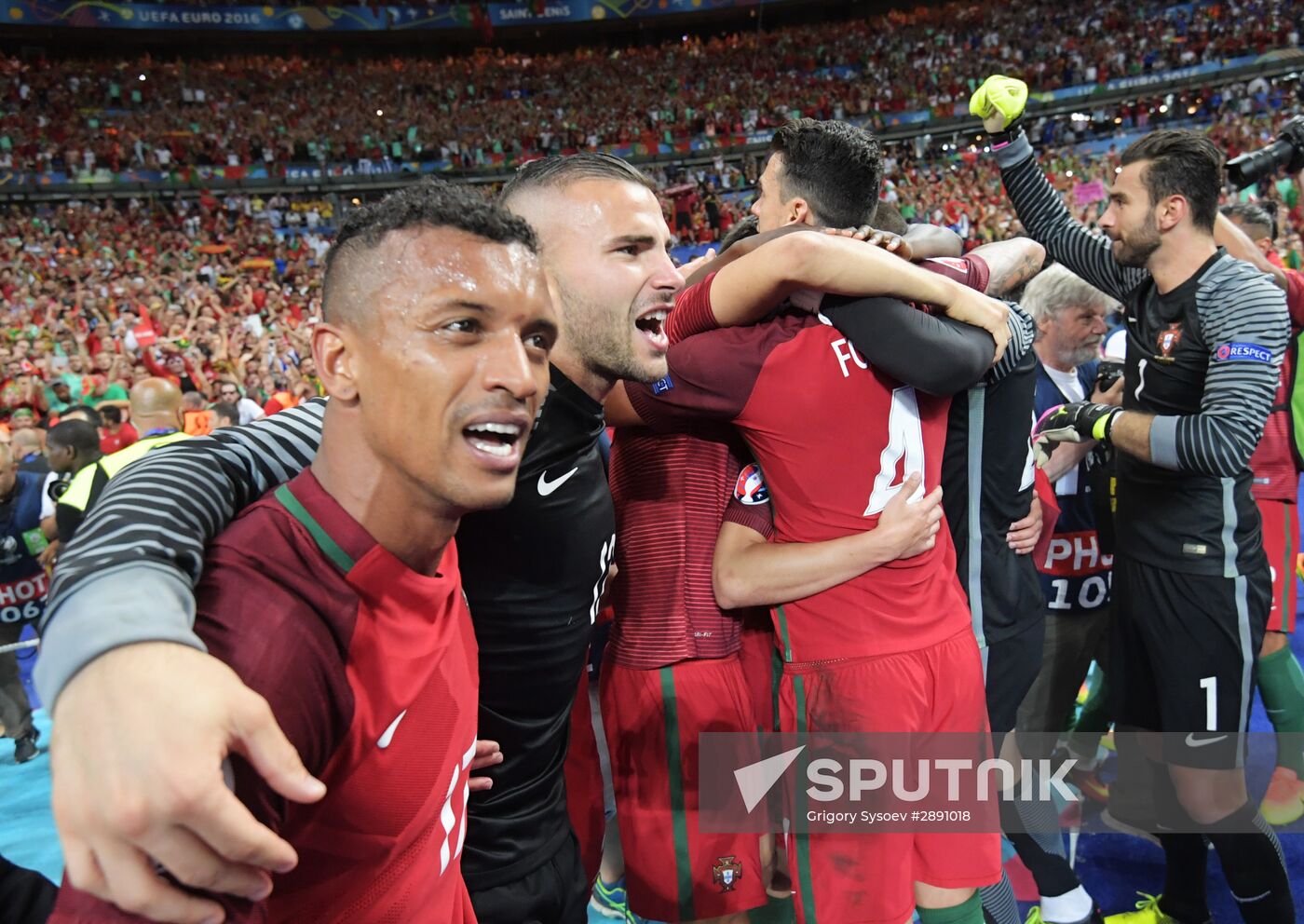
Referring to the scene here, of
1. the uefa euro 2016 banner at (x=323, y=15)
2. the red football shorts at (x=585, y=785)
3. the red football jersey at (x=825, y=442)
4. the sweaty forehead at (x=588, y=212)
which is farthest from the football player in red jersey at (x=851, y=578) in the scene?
the uefa euro 2016 banner at (x=323, y=15)

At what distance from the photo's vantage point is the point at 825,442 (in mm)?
1957

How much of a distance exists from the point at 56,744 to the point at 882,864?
1.79 meters

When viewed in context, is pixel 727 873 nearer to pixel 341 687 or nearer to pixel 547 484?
pixel 547 484

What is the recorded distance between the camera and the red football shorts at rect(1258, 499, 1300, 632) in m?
3.30

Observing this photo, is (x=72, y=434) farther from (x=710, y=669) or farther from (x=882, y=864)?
(x=882, y=864)

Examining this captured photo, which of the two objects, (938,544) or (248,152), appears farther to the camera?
(248,152)

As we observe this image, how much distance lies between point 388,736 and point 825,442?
1.22 meters

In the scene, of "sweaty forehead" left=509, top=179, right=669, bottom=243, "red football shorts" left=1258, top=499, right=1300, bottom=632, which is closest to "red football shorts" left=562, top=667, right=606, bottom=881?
"sweaty forehead" left=509, top=179, right=669, bottom=243

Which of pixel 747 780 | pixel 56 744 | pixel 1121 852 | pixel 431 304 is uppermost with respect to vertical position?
pixel 431 304

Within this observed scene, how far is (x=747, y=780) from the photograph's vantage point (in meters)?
2.17

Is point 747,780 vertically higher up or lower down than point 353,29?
lower down

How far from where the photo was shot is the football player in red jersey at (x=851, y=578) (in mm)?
1920

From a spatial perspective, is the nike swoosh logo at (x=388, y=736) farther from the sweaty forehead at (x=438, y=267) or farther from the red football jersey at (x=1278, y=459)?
the red football jersey at (x=1278, y=459)

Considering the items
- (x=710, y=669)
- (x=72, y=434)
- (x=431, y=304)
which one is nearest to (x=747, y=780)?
(x=710, y=669)
